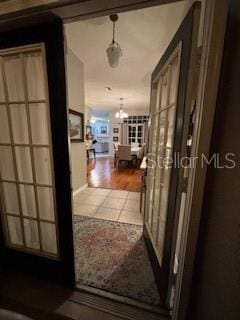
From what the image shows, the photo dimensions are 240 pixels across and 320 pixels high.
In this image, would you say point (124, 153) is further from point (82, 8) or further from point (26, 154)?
point (82, 8)

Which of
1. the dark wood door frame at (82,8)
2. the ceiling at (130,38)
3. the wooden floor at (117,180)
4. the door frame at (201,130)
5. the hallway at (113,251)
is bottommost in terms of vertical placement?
the wooden floor at (117,180)

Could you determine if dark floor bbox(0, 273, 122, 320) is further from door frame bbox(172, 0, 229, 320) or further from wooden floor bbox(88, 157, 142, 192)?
wooden floor bbox(88, 157, 142, 192)

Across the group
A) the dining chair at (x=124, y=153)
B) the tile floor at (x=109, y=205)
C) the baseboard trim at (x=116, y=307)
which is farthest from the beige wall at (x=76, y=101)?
the dining chair at (x=124, y=153)

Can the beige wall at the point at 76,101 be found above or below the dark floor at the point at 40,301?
above

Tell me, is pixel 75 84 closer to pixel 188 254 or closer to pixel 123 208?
pixel 123 208

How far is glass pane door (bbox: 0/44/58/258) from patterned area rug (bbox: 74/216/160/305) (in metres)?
0.47

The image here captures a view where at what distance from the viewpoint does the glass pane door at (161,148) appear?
1.19 meters

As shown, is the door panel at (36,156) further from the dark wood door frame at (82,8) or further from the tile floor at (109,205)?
the tile floor at (109,205)

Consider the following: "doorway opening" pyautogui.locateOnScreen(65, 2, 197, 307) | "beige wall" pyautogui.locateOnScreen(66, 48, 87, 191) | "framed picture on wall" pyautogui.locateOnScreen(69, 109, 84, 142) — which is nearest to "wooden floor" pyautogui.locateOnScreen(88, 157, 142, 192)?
"doorway opening" pyautogui.locateOnScreen(65, 2, 197, 307)

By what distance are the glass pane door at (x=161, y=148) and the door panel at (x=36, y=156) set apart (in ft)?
2.49

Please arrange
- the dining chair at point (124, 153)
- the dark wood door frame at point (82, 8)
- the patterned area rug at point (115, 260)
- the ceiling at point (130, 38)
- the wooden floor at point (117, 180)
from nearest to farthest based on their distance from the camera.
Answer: the dark wood door frame at point (82, 8) < the patterned area rug at point (115, 260) < the ceiling at point (130, 38) < the wooden floor at point (117, 180) < the dining chair at point (124, 153)

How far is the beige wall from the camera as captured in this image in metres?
2.80

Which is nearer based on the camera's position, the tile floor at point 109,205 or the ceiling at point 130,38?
the ceiling at point 130,38

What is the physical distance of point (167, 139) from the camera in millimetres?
1279
